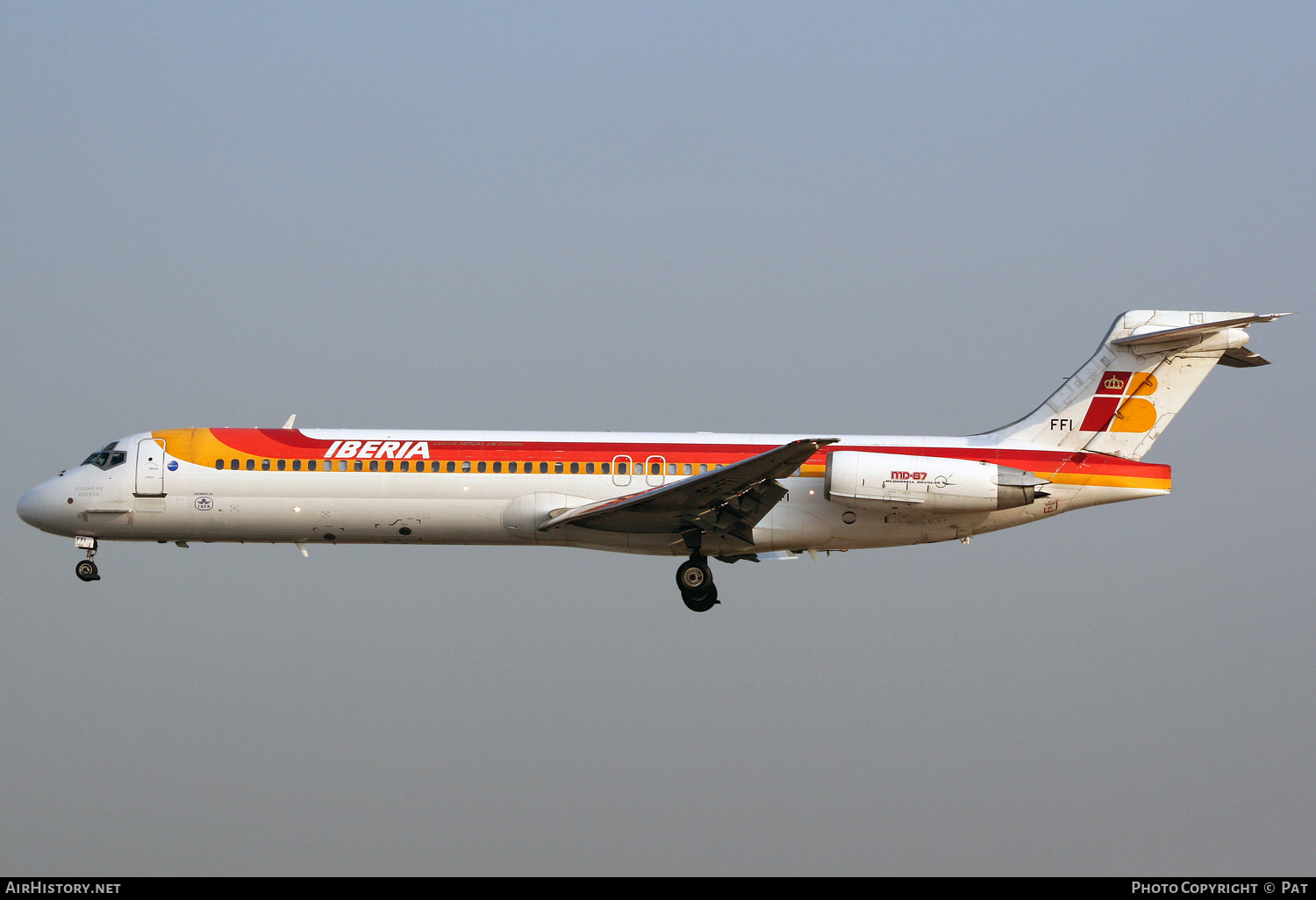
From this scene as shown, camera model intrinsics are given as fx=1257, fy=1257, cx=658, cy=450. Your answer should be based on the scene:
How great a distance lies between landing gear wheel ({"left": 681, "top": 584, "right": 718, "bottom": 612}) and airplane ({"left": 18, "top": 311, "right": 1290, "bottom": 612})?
1.4 inches

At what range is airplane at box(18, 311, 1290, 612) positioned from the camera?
21984 millimetres

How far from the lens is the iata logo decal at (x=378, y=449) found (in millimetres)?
22281

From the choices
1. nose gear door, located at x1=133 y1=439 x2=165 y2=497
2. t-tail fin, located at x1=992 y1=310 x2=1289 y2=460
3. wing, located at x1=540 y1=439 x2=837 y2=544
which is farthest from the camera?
nose gear door, located at x1=133 y1=439 x2=165 y2=497

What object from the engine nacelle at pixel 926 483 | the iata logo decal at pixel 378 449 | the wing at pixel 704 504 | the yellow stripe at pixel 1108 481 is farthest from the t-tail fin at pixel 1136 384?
the iata logo decal at pixel 378 449

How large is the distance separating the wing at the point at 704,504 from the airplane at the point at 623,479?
5cm

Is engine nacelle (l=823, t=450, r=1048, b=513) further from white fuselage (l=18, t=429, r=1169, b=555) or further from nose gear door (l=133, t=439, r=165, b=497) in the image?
nose gear door (l=133, t=439, r=165, b=497)

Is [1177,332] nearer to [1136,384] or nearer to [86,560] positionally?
[1136,384]

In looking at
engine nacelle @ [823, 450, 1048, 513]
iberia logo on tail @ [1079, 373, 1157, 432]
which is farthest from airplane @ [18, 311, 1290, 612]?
engine nacelle @ [823, 450, 1048, 513]

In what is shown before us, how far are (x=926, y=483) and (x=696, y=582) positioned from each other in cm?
443

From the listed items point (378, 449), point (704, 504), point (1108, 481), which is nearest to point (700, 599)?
point (704, 504)

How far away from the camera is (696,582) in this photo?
73.4ft

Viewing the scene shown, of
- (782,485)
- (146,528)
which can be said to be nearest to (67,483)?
(146,528)

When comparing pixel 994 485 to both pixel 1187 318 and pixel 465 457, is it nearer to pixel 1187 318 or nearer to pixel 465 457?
pixel 1187 318

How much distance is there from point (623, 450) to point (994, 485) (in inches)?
252
